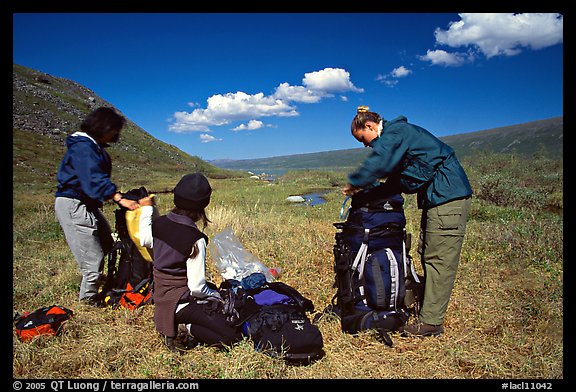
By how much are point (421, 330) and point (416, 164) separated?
5.79 ft

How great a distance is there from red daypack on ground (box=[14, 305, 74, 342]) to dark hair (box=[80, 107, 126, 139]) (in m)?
1.93

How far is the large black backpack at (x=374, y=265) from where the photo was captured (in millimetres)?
3521

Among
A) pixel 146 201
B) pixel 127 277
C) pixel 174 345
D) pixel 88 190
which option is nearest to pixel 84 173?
pixel 88 190

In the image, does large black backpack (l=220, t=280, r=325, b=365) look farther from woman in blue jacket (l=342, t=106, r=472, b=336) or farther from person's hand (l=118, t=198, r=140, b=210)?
person's hand (l=118, t=198, r=140, b=210)

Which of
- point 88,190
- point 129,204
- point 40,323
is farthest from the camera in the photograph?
point 129,204

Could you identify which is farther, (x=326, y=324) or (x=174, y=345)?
(x=326, y=324)

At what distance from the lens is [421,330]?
3.56 metres

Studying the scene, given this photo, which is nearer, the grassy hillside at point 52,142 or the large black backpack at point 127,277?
the large black backpack at point 127,277

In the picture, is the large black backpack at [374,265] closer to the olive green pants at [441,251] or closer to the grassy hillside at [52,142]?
the olive green pants at [441,251]

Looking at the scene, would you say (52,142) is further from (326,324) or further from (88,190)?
(326,324)

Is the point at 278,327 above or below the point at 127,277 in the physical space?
below

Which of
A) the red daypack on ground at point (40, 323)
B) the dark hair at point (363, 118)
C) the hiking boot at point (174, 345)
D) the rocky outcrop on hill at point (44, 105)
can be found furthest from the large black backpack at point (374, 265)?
the rocky outcrop on hill at point (44, 105)

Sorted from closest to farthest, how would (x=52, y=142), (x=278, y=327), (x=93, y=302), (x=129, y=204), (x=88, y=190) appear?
(x=278, y=327), (x=88, y=190), (x=129, y=204), (x=93, y=302), (x=52, y=142)

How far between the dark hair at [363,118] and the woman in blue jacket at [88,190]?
2.61 m
